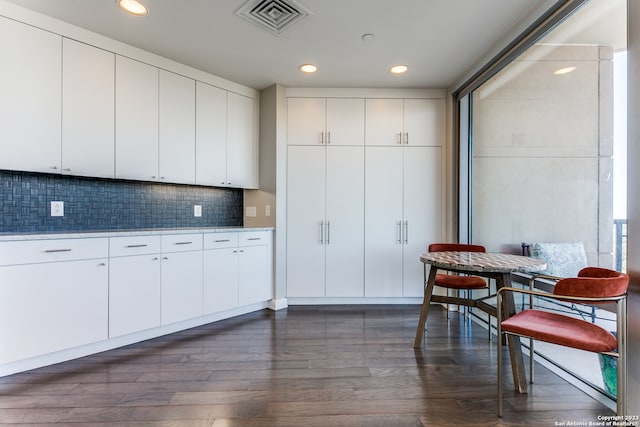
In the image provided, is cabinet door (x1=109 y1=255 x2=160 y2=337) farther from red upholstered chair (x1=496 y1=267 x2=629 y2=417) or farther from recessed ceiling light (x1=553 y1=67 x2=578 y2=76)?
recessed ceiling light (x1=553 y1=67 x2=578 y2=76)

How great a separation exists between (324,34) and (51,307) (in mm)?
2949

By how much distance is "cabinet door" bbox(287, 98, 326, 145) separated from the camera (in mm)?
3691

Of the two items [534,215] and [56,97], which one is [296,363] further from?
[56,97]

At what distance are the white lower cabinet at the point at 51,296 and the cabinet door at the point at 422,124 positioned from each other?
11.0 feet

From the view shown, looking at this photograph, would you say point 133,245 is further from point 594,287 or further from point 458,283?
point 594,287

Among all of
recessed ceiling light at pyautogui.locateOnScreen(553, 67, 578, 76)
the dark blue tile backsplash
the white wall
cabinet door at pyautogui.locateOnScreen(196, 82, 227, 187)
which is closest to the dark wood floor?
the white wall

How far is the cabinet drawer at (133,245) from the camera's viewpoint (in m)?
2.42

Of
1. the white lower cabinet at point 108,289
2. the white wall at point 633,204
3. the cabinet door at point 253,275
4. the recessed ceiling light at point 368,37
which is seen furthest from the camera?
the cabinet door at point 253,275

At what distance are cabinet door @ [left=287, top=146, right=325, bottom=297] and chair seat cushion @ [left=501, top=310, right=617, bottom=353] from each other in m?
2.28

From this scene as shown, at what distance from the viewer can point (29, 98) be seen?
228cm

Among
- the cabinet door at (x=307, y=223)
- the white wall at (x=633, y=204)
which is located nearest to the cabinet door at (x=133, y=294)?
the cabinet door at (x=307, y=223)

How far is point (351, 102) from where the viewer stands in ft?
12.2

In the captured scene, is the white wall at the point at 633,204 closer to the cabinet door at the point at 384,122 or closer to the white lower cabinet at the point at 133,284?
the cabinet door at the point at 384,122

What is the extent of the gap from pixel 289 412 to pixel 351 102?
3.24 meters
